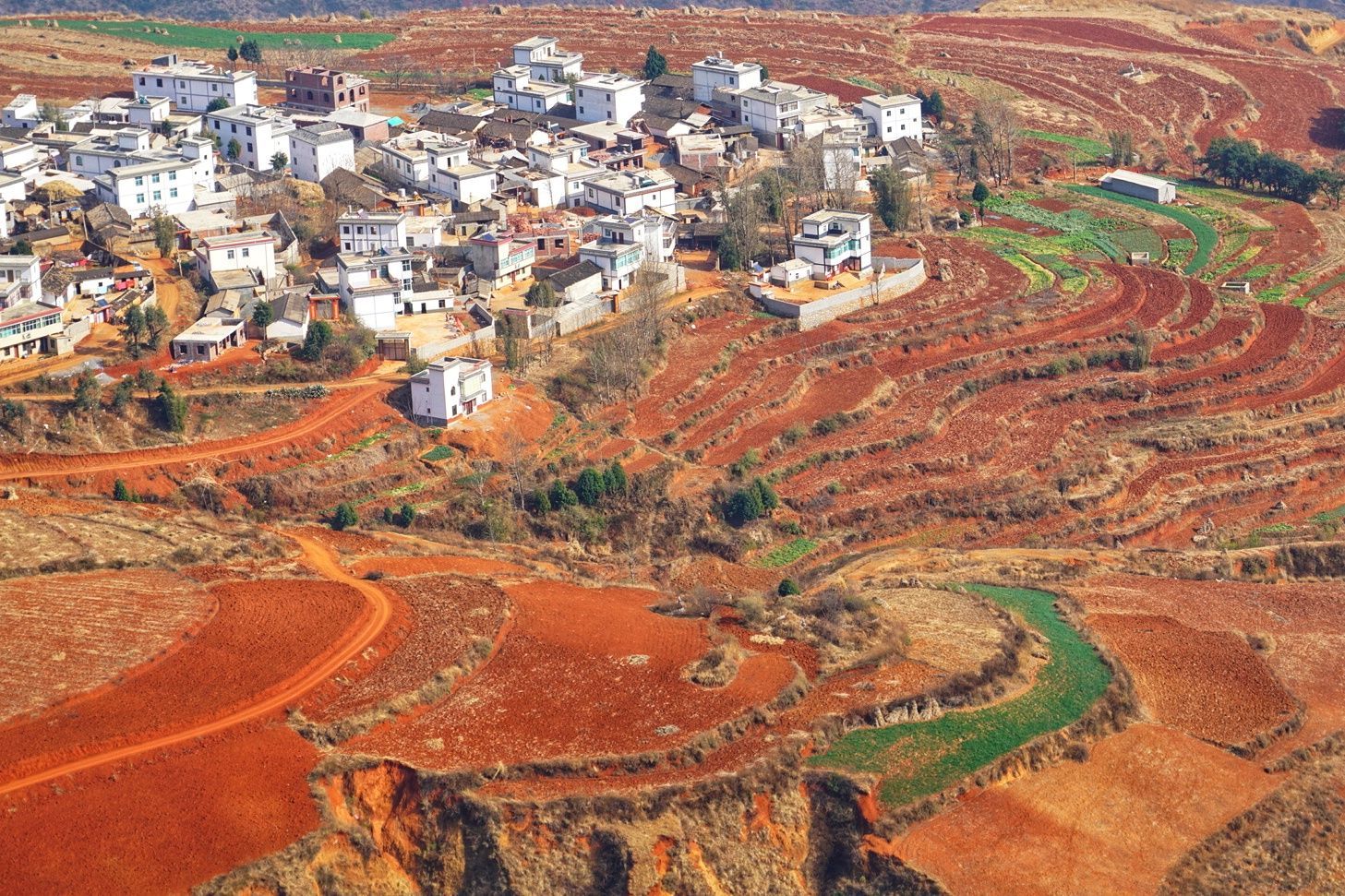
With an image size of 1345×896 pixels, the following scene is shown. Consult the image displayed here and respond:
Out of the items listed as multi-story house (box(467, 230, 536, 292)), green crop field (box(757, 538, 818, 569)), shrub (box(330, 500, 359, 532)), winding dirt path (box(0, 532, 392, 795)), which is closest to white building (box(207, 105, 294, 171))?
multi-story house (box(467, 230, 536, 292))

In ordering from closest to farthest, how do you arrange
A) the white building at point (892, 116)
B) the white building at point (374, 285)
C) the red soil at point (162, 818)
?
the red soil at point (162, 818), the white building at point (374, 285), the white building at point (892, 116)

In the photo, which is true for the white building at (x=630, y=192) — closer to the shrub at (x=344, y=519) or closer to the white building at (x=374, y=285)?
the white building at (x=374, y=285)

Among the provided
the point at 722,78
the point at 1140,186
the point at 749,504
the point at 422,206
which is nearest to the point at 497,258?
the point at 422,206

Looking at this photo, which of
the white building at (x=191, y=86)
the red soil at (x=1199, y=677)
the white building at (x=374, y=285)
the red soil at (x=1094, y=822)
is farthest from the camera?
the white building at (x=191, y=86)

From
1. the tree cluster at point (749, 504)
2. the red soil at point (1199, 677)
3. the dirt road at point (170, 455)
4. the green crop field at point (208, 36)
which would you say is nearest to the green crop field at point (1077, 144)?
the green crop field at point (208, 36)

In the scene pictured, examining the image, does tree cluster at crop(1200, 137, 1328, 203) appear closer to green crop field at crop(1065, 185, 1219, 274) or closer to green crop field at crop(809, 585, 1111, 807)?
green crop field at crop(1065, 185, 1219, 274)

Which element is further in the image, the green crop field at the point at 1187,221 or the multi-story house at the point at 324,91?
the multi-story house at the point at 324,91
